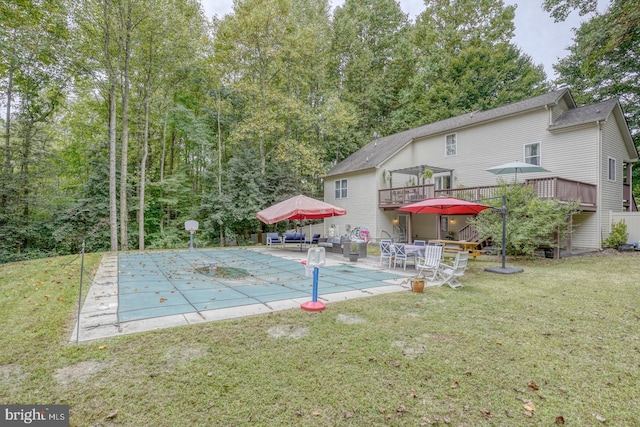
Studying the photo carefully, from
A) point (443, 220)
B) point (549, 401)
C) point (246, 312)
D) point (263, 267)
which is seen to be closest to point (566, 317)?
point (549, 401)

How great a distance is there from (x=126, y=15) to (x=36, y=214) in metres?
10.6

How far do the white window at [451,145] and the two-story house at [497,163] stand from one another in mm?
55

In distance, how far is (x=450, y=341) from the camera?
3.86 metres

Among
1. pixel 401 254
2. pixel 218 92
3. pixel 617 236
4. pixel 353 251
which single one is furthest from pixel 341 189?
pixel 617 236

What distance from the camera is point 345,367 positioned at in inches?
125

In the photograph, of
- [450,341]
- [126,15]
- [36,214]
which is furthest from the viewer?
[36,214]

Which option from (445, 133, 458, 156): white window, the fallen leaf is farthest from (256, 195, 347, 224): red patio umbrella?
the fallen leaf

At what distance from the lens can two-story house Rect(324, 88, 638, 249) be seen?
40.1 feet

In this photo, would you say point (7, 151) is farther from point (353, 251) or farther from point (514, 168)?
point (514, 168)

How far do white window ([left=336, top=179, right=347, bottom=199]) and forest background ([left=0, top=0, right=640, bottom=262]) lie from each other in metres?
1.91

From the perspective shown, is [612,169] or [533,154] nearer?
[612,169]

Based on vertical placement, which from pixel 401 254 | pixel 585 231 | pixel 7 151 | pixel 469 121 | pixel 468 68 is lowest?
pixel 401 254

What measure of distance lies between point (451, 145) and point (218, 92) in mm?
14349

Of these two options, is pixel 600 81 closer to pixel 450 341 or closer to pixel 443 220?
pixel 443 220
